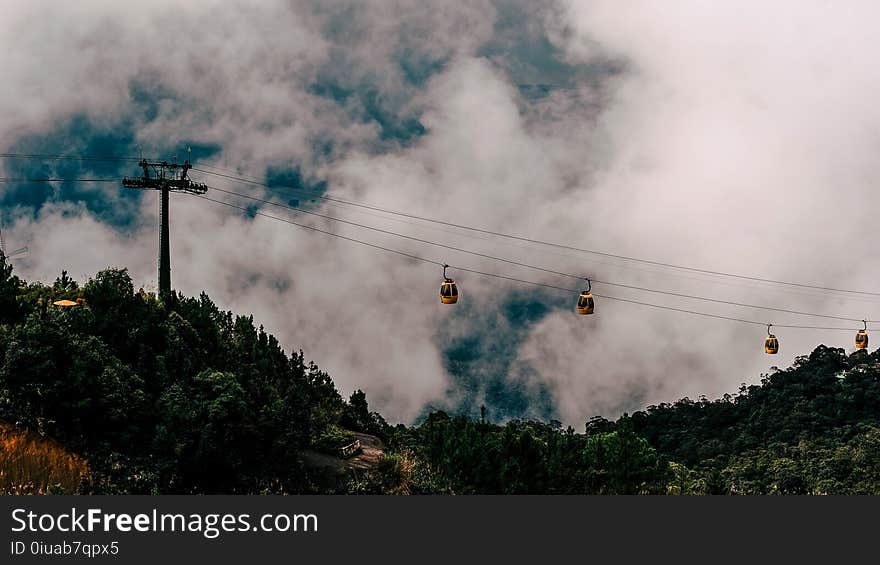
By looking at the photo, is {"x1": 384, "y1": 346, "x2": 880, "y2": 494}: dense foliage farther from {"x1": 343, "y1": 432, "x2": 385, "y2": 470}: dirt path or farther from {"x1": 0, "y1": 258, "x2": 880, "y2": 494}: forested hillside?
{"x1": 343, "y1": 432, "x2": 385, "y2": 470}: dirt path

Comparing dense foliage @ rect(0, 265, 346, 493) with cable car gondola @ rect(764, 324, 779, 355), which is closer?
dense foliage @ rect(0, 265, 346, 493)

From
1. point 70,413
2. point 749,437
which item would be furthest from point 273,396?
point 749,437

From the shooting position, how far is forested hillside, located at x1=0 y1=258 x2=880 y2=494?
2495cm

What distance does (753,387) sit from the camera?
382 ft

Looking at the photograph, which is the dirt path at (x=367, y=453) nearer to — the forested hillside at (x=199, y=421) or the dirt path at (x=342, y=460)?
the dirt path at (x=342, y=460)

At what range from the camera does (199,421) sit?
26.0 meters

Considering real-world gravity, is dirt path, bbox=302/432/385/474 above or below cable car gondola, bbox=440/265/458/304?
below

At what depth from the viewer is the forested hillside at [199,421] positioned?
25.0 metres

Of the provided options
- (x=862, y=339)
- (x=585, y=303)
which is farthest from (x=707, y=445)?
(x=585, y=303)

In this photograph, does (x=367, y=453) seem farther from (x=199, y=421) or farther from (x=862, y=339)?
(x=862, y=339)

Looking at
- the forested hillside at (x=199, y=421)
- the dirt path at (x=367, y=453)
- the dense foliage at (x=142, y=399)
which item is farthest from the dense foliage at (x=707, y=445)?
the dense foliage at (x=142, y=399)

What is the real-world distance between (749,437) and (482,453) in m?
73.4

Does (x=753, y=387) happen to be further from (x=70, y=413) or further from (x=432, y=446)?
(x=70, y=413)

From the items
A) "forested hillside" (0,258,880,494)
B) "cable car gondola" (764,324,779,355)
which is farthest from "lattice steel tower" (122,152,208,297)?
"cable car gondola" (764,324,779,355)
